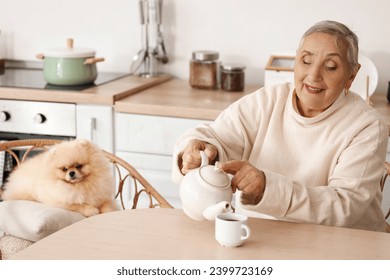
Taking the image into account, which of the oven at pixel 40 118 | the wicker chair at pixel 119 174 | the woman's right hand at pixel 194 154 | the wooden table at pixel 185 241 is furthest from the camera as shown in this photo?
the oven at pixel 40 118

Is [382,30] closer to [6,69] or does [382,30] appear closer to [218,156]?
[218,156]

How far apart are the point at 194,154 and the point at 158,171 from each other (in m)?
1.06

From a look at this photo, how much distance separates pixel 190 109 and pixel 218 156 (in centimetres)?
82

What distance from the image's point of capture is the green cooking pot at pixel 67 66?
277 centimetres

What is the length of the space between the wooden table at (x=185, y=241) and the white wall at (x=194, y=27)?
168 centimetres

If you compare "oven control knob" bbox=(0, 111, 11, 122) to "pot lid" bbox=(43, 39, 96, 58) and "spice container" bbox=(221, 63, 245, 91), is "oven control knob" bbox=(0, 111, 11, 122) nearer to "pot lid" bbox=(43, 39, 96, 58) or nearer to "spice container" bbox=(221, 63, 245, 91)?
"pot lid" bbox=(43, 39, 96, 58)

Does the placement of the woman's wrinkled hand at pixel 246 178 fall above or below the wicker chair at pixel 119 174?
above

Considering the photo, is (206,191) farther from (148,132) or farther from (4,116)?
(4,116)

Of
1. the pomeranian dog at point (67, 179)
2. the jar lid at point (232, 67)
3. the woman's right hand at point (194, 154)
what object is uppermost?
the jar lid at point (232, 67)

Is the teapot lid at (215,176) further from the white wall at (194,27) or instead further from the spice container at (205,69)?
the white wall at (194,27)

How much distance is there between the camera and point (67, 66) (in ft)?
9.09

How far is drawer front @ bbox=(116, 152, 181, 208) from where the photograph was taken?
263 cm

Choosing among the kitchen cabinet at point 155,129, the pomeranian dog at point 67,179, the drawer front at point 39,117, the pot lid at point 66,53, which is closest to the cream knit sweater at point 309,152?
the pomeranian dog at point 67,179

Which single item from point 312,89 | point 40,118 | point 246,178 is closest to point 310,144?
point 312,89
